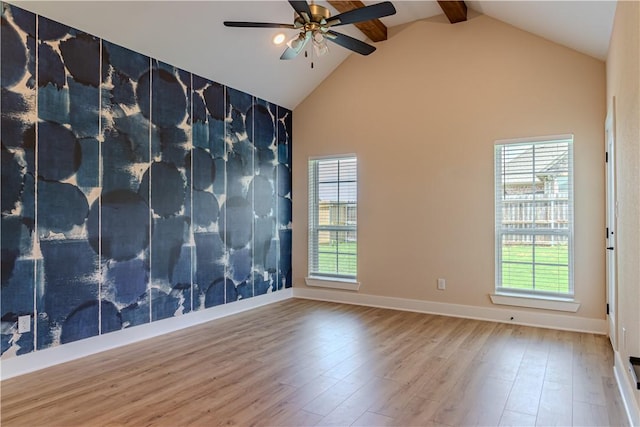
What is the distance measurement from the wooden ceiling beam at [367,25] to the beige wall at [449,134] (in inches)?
6.7

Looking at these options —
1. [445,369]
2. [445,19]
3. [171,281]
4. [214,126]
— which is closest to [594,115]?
[445,19]

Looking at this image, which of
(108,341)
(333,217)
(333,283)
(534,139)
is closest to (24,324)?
(108,341)

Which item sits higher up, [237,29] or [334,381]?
[237,29]

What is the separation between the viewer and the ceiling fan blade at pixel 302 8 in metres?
3.02

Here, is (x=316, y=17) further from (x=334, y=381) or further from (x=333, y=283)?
(x=333, y=283)

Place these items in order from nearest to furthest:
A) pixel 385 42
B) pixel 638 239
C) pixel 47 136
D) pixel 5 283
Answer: pixel 638 239 < pixel 5 283 < pixel 47 136 < pixel 385 42

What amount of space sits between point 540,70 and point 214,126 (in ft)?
12.8

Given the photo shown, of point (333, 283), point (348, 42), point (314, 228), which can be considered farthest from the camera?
point (314, 228)

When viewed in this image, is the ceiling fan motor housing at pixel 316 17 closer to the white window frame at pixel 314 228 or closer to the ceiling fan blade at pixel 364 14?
the ceiling fan blade at pixel 364 14

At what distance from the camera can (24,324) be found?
3.30m

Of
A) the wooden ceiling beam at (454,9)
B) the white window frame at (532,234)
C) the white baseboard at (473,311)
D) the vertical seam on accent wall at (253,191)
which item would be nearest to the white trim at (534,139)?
the white window frame at (532,234)

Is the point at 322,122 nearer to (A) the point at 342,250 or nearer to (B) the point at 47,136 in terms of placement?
(A) the point at 342,250

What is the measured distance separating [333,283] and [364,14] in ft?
12.7

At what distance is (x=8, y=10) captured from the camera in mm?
3248
